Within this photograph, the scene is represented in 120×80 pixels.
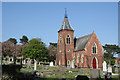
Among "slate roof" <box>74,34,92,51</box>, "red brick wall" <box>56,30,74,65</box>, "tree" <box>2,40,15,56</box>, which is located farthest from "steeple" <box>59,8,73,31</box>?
"tree" <box>2,40,15,56</box>

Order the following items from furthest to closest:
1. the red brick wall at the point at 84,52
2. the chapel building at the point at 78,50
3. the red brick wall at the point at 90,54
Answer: the chapel building at the point at 78,50, the red brick wall at the point at 84,52, the red brick wall at the point at 90,54

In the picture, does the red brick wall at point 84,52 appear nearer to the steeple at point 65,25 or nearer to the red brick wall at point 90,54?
the red brick wall at point 90,54

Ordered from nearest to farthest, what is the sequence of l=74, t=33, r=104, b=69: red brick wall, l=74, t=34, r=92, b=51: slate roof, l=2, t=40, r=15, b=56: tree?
l=74, t=33, r=104, b=69: red brick wall < l=74, t=34, r=92, b=51: slate roof < l=2, t=40, r=15, b=56: tree

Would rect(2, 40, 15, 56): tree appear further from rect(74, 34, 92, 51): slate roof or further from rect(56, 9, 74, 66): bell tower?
rect(74, 34, 92, 51): slate roof

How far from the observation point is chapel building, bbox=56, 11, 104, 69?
3744 centimetres

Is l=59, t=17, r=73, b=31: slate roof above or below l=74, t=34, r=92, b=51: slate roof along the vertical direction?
above

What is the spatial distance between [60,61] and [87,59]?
746 centimetres

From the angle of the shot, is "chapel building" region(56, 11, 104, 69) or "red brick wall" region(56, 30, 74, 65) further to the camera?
"red brick wall" region(56, 30, 74, 65)

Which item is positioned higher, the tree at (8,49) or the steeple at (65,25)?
the steeple at (65,25)

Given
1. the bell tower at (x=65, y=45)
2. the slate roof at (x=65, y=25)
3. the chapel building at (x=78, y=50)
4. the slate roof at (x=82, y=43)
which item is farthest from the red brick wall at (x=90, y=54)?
the slate roof at (x=65, y=25)

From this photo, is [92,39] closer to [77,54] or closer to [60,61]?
[77,54]

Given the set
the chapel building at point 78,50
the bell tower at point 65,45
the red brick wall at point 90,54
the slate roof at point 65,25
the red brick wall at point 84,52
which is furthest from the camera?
the slate roof at point 65,25

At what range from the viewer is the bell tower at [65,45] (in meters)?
40.8

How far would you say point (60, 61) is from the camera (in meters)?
40.7
